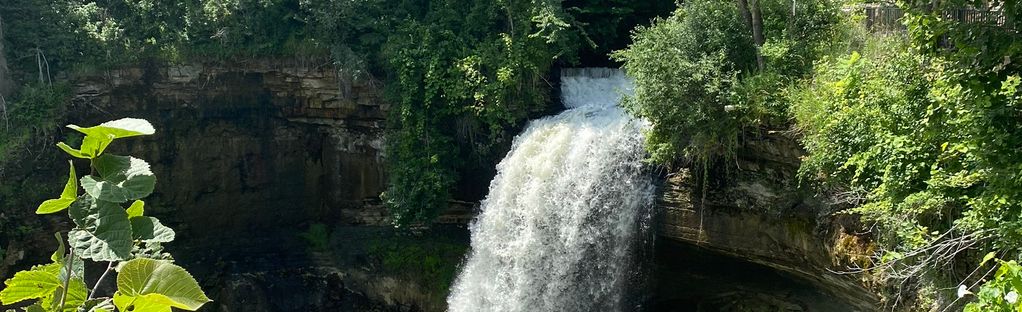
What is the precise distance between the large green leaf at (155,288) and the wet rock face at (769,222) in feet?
24.2

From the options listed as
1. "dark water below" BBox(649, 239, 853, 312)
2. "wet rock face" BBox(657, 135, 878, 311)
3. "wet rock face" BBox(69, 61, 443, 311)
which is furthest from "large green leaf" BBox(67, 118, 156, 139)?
"wet rock face" BBox(69, 61, 443, 311)

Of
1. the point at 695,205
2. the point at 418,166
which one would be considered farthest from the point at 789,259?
the point at 418,166

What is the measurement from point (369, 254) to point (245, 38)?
4.77 m

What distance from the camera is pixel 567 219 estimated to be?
10969 millimetres

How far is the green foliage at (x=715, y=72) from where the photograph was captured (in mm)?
9000

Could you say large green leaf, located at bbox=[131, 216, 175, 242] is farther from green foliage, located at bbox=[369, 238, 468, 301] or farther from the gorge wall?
the gorge wall

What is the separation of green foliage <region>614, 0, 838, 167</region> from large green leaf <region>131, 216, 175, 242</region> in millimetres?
7675

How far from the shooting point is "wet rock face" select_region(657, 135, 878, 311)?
844 centimetres

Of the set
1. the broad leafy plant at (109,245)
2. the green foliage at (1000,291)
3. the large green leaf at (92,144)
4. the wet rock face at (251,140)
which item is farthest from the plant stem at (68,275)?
the wet rock face at (251,140)

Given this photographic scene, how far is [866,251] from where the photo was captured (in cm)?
778

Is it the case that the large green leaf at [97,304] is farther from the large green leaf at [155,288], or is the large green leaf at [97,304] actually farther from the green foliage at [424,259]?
the green foliage at [424,259]

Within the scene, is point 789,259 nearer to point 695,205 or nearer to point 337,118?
→ point 695,205

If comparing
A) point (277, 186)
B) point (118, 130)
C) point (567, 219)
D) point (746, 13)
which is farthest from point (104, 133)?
point (277, 186)

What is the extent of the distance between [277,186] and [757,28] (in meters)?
10.6
